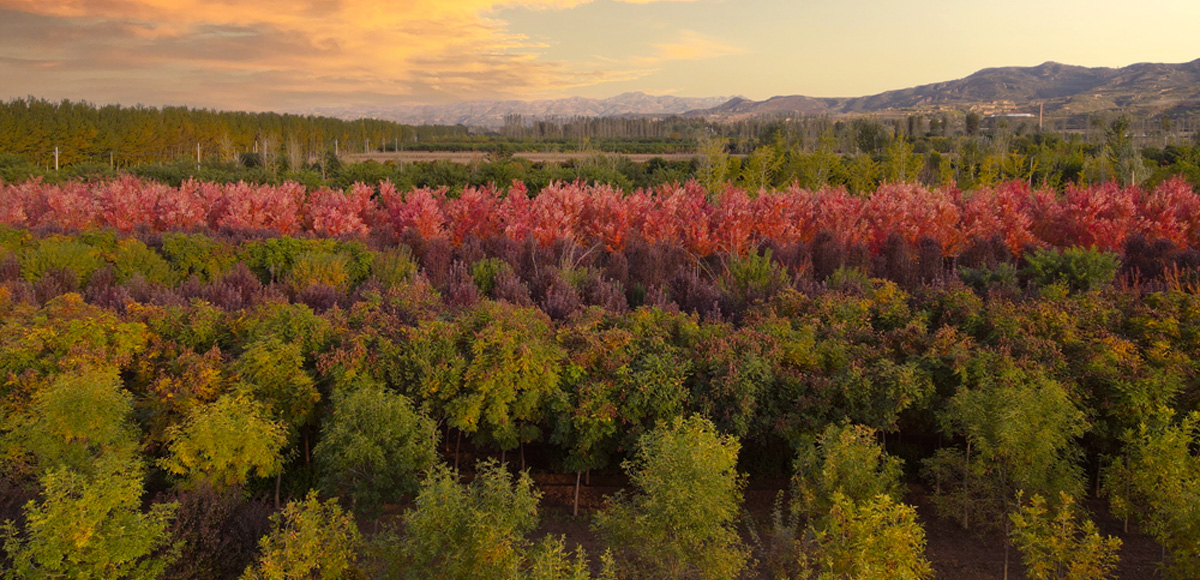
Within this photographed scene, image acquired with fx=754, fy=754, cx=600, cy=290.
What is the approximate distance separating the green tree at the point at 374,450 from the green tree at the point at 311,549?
659 millimetres

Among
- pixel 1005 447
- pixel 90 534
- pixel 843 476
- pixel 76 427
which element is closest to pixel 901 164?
pixel 1005 447

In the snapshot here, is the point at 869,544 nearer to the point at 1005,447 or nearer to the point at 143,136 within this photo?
the point at 1005,447

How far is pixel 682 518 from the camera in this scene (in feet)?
11.4

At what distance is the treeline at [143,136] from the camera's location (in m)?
50.1

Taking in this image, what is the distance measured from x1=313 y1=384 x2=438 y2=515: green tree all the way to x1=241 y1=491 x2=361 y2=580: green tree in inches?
25.9

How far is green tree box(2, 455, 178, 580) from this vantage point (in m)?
3.23

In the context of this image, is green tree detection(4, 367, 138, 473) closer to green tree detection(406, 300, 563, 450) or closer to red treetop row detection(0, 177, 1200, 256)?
green tree detection(406, 300, 563, 450)

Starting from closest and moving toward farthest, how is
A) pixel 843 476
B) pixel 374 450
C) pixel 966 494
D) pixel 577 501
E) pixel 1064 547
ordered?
pixel 1064 547 < pixel 843 476 < pixel 374 450 < pixel 966 494 < pixel 577 501

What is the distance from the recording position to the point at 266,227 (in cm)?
1138

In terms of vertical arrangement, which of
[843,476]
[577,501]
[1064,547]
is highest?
[843,476]

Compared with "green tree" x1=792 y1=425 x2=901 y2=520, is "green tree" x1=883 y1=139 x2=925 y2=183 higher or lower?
higher

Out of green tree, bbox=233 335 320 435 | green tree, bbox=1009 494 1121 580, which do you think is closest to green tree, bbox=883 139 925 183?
green tree, bbox=1009 494 1121 580

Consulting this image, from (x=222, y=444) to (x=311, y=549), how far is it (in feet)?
3.74

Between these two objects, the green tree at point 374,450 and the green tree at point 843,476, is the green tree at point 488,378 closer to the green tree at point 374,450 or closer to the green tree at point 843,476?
the green tree at point 374,450
